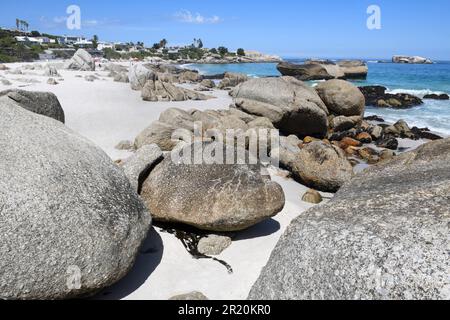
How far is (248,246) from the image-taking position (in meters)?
6.54

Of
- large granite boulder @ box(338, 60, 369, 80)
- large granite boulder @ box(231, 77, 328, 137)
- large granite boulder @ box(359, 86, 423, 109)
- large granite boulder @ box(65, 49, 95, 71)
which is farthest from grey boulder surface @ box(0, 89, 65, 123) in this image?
large granite boulder @ box(338, 60, 369, 80)

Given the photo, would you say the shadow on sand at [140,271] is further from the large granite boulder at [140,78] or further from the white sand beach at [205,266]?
the large granite boulder at [140,78]

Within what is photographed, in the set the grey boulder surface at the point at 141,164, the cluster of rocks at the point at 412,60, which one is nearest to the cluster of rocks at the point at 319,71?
the grey boulder surface at the point at 141,164

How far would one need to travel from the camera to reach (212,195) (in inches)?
253

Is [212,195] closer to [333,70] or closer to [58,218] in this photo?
[58,218]

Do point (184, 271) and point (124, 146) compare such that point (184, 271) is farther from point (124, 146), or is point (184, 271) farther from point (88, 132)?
point (88, 132)

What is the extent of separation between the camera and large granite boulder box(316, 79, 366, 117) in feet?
61.1

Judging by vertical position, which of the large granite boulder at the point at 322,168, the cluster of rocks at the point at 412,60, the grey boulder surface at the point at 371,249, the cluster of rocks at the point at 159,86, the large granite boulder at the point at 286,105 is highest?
the cluster of rocks at the point at 412,60

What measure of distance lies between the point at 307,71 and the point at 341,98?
31.7 metres

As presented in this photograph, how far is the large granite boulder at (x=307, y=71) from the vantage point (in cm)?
4869

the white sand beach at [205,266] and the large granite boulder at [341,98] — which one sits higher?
the large granite boulder at [341,98]

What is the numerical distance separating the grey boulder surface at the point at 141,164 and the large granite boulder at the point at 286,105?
961cm

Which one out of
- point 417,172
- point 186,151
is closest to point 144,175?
point 186,151
